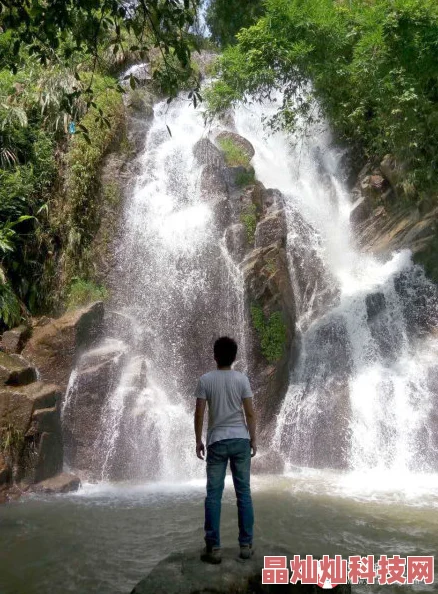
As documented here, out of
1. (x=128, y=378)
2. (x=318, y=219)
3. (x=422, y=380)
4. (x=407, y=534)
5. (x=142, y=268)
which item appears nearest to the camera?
(x=407, y=534)

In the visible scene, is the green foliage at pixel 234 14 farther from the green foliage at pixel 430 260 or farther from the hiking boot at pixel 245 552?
the hiking boot at pixel 245 552

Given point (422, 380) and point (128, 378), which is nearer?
point (128, 378)

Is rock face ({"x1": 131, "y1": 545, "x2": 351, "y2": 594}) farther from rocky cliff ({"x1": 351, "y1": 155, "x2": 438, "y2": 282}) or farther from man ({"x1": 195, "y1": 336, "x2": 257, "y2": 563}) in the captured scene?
rocky cliff ({"x1": 351, "y1": 155, "x2": 438, "y2": 282})

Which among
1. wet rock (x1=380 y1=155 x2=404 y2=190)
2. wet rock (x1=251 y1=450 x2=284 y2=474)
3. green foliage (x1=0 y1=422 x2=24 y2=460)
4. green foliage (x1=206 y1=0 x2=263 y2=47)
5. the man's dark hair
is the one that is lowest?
wet rock (x1=251 y1=450 x2=284 y2=474)

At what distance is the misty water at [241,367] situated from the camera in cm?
612

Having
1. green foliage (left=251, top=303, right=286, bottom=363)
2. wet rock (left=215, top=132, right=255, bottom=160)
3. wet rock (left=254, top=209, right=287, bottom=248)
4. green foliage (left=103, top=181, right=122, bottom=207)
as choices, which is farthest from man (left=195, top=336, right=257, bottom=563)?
wet rock (left=215, top=132, right=255, bottom=160)

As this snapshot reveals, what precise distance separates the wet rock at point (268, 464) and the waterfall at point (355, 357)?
0.46 m

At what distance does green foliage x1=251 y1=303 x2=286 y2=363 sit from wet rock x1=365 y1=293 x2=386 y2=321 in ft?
7.92

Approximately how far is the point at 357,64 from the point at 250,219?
4226 mm

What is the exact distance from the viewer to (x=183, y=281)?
12758mm

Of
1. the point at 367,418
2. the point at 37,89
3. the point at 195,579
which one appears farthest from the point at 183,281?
the point at 195,579

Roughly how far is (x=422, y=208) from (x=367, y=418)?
21.6ft

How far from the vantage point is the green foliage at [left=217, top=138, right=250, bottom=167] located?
50.4 ft

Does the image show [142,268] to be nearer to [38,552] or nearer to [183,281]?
[183,281]
